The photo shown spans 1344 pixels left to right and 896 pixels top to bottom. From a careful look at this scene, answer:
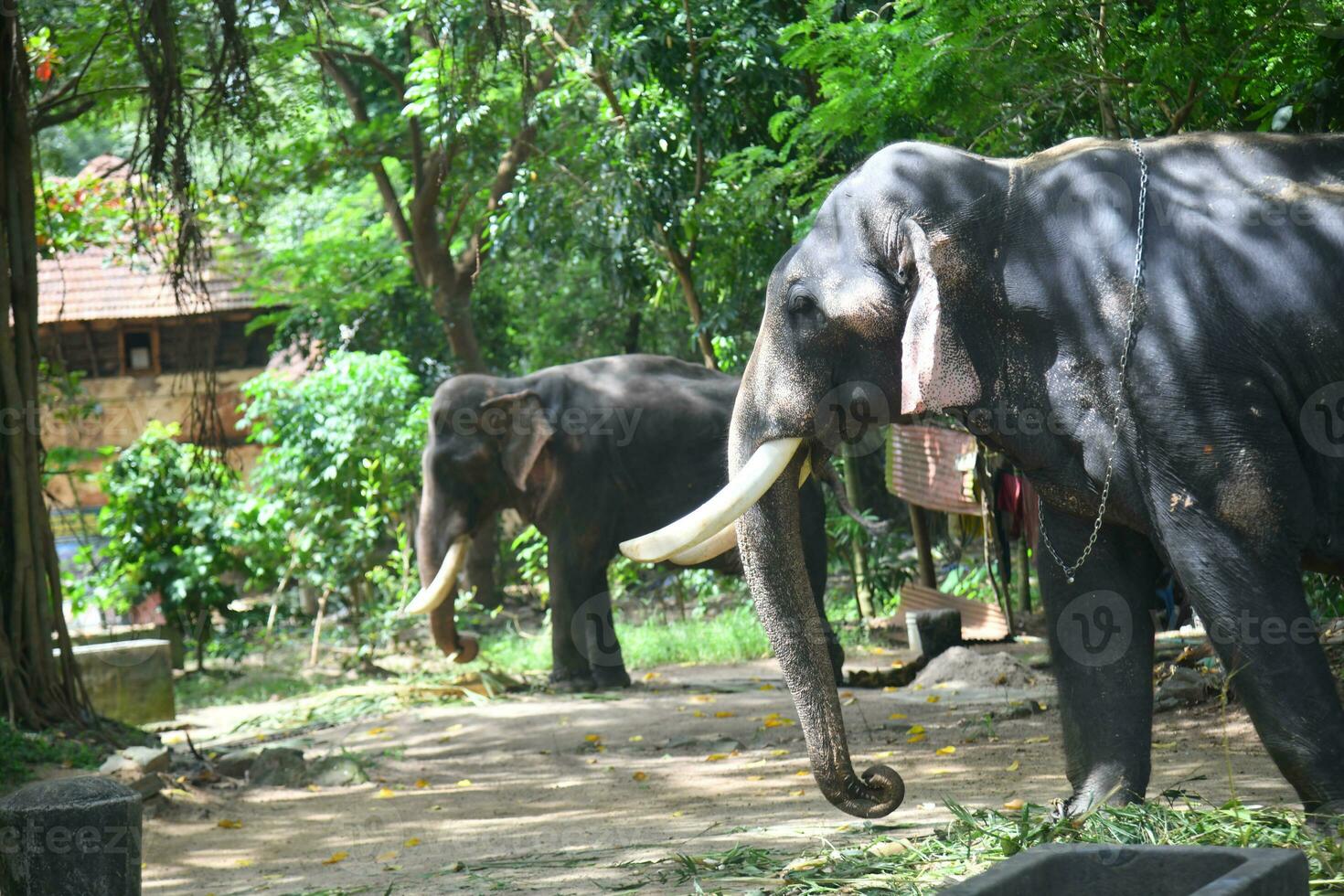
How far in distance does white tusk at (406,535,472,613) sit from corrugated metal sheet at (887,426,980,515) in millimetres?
3645

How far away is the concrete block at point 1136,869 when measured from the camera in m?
3.13

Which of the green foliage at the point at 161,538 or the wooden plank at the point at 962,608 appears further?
the green foliage at the point at 161,538

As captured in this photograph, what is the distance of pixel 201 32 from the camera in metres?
12.2

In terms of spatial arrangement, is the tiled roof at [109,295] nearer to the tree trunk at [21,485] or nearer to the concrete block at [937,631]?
A: the tree trunk at [21,485]

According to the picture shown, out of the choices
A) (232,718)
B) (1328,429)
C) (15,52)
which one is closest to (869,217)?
(1328,429)

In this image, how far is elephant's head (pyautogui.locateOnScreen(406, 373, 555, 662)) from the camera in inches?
432

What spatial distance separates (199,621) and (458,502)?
212 inches

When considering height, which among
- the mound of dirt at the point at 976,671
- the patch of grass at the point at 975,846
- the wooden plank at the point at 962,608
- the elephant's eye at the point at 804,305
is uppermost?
the elephant's eye at the point at 804,305

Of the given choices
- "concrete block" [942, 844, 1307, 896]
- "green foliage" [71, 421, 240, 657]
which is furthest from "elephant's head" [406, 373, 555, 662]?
"concrete block" [942, 844, 1307, 896]

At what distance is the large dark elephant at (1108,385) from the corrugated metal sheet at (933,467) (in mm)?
6437

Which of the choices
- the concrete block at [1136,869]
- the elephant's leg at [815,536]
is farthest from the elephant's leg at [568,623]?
the concrete block at [1136,869]

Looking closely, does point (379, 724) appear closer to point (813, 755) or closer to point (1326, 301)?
point (813, 755)

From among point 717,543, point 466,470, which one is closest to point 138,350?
point 466,470

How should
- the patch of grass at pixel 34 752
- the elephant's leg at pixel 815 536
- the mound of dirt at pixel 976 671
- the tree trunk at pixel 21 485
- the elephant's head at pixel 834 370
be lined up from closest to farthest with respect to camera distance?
1. the elephant's head at pixel 834 370
2. the patch of grass at pixel 34 752
3. the tree trunk at pixel 21 485
4. the mound of dirt at pixel 976 671
5. the elephant's leg at pixel 815 536
